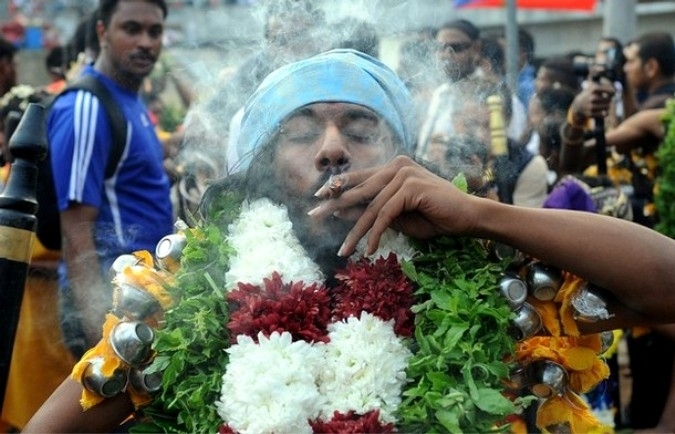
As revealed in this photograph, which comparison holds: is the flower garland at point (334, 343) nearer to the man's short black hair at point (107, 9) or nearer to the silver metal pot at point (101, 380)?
the silver metal pot at point (101, 380)

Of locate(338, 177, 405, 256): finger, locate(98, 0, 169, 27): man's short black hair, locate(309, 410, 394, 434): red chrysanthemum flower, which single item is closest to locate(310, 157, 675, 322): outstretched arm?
locate(338, 177, 405, 256): finger

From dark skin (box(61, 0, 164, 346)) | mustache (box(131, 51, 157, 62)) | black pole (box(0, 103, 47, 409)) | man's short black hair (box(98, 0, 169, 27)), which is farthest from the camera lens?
man's short black hair (box(98, 0, 169, 27))

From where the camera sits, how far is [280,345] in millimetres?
2664

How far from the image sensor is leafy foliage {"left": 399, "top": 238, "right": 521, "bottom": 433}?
2.54 meters

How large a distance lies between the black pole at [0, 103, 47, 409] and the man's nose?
754 millimetres

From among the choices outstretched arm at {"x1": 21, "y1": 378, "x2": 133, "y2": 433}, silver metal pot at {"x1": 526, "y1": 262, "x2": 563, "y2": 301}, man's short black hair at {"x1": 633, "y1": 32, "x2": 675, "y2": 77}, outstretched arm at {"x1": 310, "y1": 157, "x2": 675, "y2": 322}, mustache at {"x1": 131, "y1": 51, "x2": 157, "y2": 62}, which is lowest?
man's short black hair at {"x1": 633, "y1": 32, "x2": 675, "y2": 77}

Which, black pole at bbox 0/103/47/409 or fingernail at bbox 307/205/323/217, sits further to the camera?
black pole at bbox 0/103/47/409

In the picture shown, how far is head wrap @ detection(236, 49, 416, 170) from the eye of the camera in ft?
9.87

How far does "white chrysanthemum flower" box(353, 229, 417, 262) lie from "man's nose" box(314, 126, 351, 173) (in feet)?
0.65

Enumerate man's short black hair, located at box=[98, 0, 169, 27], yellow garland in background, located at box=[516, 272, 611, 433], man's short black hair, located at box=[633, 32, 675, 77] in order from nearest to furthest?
yellow garland in background, located at box=[516, 272, 611, 433] < man's short black hair, located at box=[98, 0, 169, 27] < man's short black hair, located at box=[633, 32, 675, 77]

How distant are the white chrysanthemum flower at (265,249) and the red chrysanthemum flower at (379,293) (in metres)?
0.10

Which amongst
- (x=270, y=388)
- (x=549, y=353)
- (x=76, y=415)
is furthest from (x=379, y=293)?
(x=76, y=415)

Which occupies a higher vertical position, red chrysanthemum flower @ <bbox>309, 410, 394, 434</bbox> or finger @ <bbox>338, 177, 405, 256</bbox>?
finger @ <bbox>338, 177, 405, 256</bbox>

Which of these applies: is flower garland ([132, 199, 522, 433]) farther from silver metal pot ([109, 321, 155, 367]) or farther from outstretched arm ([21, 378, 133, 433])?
outstretched arm ([21, 378, 133, 433])
